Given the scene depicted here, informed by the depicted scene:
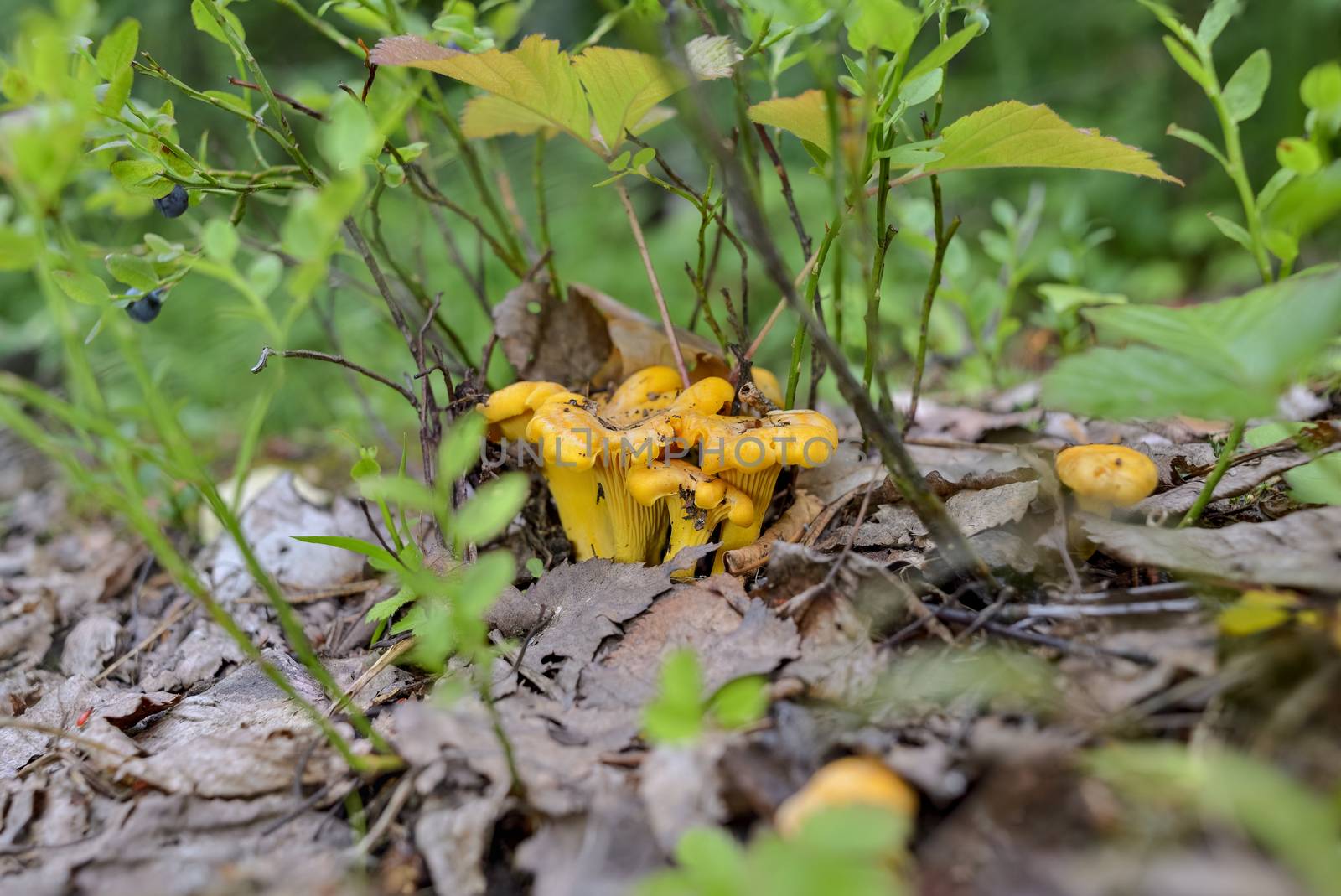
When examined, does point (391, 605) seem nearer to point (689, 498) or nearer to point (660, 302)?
point (689, 498)

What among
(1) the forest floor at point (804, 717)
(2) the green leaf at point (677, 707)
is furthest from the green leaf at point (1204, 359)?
(2) the green leaf at point (677, 707)

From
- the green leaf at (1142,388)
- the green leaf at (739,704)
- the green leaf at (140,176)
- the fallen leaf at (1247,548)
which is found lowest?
the fallen leaf at (1247,548)

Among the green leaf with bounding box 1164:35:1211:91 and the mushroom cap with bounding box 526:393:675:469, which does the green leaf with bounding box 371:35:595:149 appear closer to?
the mushroom cap with bounding box 526:393:675:469

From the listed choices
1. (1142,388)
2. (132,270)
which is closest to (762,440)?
(1142,388)

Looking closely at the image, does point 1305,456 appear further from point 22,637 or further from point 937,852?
point 22,637

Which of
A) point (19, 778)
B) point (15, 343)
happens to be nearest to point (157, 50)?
point (15, 343)

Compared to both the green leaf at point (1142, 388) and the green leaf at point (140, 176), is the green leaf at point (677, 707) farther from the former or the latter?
the green leaf at point (140, 176)
